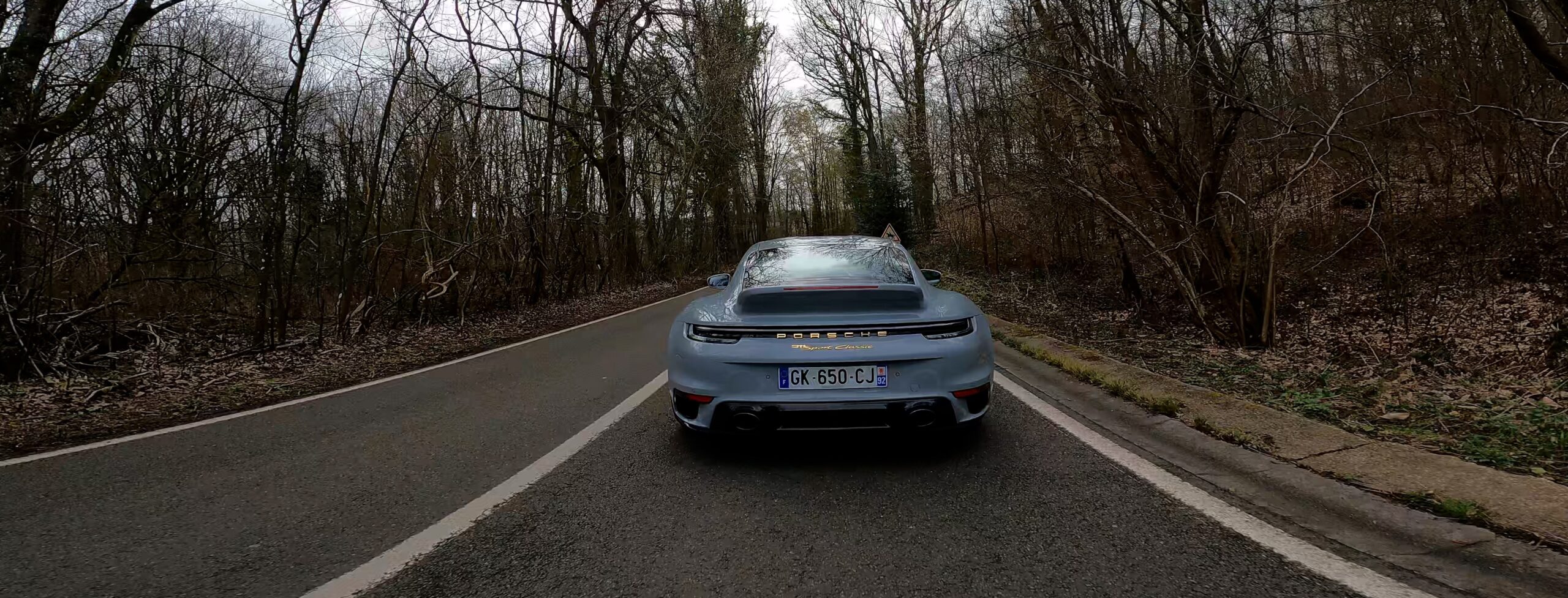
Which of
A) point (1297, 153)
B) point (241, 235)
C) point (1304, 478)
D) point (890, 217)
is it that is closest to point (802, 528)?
point (1304, 478)

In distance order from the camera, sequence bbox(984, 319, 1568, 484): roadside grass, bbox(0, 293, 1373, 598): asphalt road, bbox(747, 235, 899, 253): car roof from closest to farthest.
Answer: bbox(0, 293, 1373, 598): asphalt road
bbox(984, 319, 1568, 484): roadside grass
bbox(747, 235, 899, 253): car roof

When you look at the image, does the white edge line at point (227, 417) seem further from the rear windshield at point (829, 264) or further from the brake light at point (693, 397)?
the rear windshield at point (829, 264)

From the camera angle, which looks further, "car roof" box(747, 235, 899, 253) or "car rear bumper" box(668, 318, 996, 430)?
"car roof" box(747, 235, 899, 253)

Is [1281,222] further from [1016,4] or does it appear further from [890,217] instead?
[890,217]

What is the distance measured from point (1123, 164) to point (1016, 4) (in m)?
2.94

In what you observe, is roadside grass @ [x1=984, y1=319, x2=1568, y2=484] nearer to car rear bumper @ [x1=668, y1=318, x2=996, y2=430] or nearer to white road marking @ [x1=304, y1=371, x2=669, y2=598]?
car rear bumper @ [x1=668, y1=318, x2=996, y2=430]

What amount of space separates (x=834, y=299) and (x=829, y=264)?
833mm

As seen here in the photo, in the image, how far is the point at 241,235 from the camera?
10500 mm

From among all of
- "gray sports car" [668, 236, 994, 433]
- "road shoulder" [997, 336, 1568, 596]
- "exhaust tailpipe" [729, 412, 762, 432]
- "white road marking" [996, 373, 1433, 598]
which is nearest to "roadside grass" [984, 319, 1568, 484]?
"road shoulder" [997, 336, 1568, 596]

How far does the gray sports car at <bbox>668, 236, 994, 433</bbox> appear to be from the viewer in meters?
3.47

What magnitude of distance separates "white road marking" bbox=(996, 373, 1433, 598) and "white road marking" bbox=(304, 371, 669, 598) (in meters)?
3.06

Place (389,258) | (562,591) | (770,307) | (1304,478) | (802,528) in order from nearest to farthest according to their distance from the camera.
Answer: (562,591) → (802,528) → (1304,478) → (770,307) → (389,258)

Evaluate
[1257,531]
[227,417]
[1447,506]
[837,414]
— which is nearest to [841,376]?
[837,414]

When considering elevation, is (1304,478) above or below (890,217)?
below
